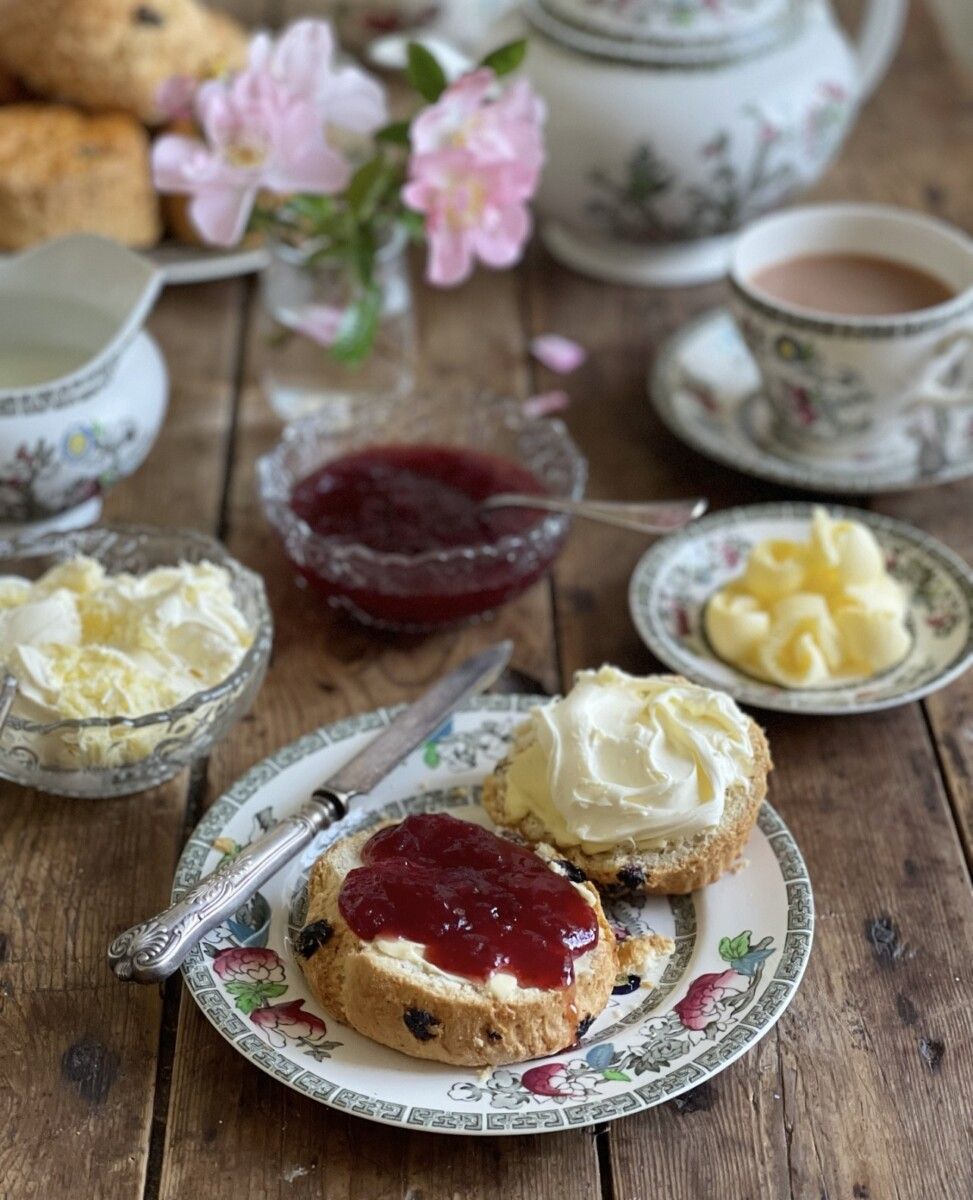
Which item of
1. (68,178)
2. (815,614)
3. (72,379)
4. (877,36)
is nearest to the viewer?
(815,614)

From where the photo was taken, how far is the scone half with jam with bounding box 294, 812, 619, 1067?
1129 millimetres

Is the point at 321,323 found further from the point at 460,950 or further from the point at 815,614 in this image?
the point at 460,950

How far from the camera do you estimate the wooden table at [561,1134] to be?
1.14 metres

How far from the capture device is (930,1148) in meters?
1.15

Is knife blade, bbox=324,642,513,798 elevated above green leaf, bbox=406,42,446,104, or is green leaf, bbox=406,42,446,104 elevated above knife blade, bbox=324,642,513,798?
green leaf, bbox=406,42,446,104

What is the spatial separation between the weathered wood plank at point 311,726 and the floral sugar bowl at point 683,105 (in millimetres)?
279

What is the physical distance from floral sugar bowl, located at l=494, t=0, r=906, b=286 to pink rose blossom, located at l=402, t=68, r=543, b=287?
14.0 inches

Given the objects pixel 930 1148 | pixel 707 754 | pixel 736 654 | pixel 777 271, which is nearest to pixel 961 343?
pixel 777 271

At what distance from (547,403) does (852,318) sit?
1.54ft

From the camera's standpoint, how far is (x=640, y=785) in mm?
1285

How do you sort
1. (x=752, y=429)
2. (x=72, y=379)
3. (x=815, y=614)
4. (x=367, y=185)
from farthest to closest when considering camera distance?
(x=752, y=429)
(x=367, y=185)
(x=72, y=379)
(x=815, y=614)

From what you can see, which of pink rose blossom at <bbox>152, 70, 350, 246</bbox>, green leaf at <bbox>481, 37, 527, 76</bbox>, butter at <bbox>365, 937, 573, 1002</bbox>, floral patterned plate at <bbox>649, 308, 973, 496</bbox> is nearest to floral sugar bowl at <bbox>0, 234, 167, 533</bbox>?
pink rose blossom at <bbox>152, 70, 350, 246</bbox>

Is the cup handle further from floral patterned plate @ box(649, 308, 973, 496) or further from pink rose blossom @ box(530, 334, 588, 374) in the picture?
pink rose blossom @ box(530, 334, 588, 374)

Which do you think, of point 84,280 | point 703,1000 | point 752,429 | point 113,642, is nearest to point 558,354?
point 752,429
